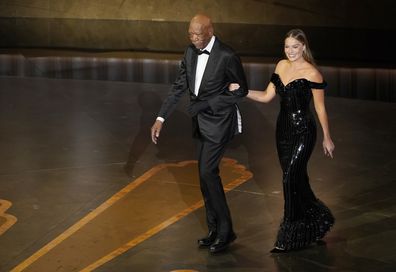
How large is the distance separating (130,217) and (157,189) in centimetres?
68

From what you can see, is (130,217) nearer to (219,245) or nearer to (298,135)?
(219,245)

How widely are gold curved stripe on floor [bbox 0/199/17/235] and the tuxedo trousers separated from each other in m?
1.36

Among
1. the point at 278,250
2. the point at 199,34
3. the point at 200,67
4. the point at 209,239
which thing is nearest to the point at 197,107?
the point at 200,67

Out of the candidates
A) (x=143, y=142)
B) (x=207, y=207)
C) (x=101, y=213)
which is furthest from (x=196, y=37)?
(x=143, y=142)

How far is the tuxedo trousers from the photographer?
525 centimetres

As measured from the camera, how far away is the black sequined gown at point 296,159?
5254 millimetres

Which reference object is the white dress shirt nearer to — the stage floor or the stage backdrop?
the stage floor

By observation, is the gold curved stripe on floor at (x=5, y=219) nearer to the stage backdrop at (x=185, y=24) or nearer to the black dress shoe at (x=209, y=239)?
the black dress shoe at (x=209, y=239)

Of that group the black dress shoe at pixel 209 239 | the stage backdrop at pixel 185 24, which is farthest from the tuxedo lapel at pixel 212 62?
the stage backdrop at pixel 185 24

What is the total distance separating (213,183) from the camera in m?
5.27

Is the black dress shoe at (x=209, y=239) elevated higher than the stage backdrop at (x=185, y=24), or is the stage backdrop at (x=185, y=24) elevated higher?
the stage backdrop at (x=185, y=24)

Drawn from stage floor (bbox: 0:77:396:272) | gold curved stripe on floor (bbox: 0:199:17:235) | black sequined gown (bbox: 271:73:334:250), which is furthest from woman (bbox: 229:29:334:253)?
gold curved stripe on floor (bbox: 0:199:17:235)

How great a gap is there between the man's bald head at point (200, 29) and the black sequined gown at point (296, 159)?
0.53 m

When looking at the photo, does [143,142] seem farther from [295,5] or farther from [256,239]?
[295,5]
